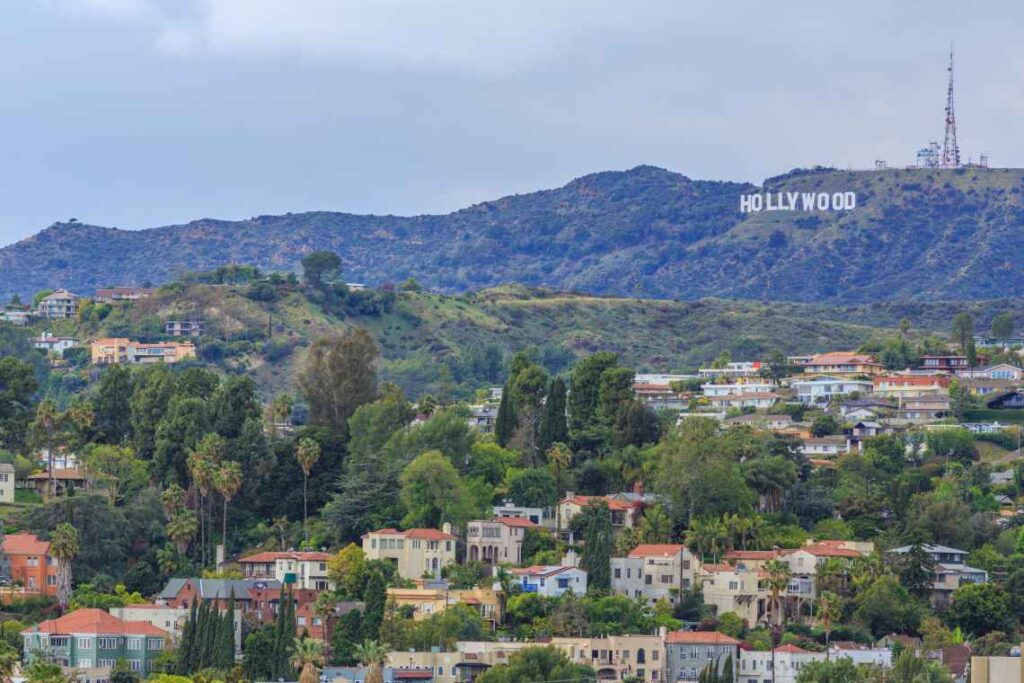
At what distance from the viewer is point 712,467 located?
11062cm

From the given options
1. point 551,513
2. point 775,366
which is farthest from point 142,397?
point 775,366

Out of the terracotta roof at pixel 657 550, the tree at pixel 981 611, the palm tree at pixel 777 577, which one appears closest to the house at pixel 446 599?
the terracotta roof at pixel 657 550

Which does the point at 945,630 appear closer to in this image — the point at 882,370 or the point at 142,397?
the point at 142,397

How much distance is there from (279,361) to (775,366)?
44299 millimetres

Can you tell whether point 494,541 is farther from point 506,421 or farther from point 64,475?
point 64,475

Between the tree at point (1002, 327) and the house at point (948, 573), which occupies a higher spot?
the tree at point (1002, 327)

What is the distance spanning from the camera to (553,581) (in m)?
104

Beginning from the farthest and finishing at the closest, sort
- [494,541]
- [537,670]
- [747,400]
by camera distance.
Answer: [747,400], [494,541], [537,670]

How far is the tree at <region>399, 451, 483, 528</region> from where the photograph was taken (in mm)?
111562

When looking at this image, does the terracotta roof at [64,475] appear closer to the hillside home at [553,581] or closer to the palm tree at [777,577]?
the hillside home at [553,581]

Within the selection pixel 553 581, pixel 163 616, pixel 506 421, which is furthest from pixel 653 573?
pixel 163 616

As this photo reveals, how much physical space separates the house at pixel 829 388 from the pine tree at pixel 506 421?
4319cm

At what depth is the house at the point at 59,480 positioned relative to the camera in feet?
399

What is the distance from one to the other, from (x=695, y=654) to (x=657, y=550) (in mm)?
10277
